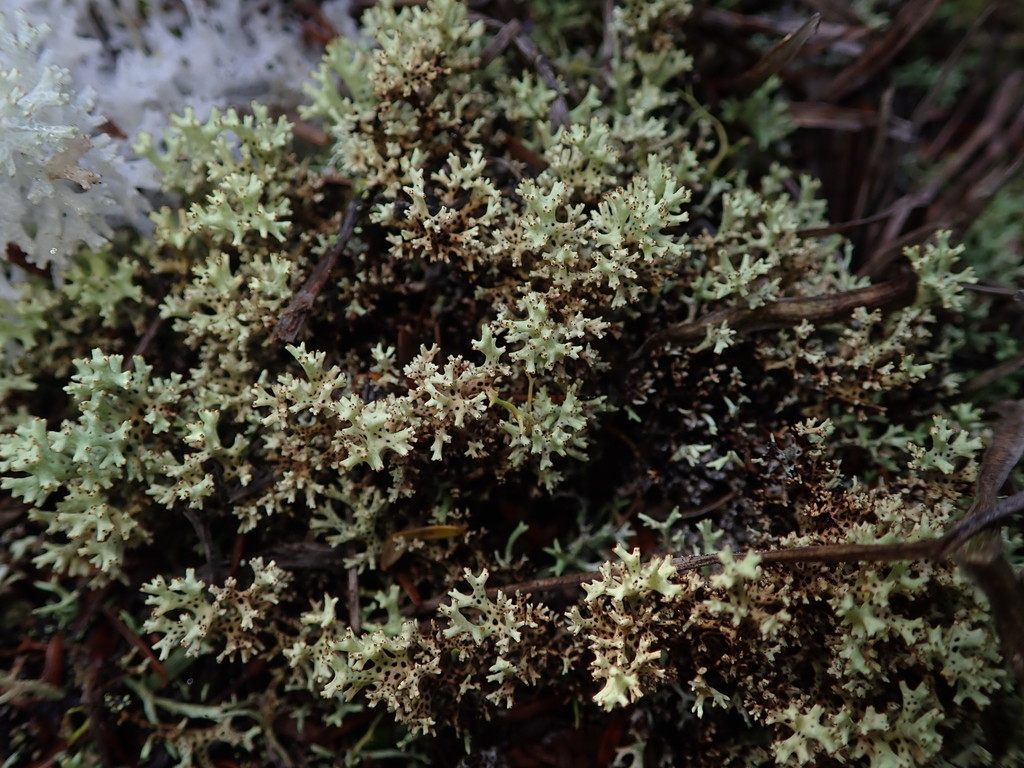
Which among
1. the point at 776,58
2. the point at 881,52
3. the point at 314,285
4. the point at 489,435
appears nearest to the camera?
the point at 489,435

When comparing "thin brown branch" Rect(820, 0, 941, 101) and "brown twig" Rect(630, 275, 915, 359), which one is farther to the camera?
"thin brown branch" Rect(820, 0, 941, 101)

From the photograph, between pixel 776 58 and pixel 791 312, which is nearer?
pixel 791 312

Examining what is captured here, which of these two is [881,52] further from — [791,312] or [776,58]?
[791,312]

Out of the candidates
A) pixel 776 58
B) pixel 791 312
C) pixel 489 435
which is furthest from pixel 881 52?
pixel 489 435

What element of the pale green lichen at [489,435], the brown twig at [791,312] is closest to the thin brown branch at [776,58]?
the pale green lichen at [489,435]

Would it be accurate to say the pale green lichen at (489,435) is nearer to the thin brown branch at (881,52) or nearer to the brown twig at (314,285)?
the brown twig at (314,285)

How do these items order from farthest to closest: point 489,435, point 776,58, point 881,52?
point 881,52 < point 776,58 < point 489,435

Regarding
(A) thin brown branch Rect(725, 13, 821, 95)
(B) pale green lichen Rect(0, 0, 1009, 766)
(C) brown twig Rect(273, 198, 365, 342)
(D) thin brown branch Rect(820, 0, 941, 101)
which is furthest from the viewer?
(D) thin brown branch Rect(820, 0, 941, 101)

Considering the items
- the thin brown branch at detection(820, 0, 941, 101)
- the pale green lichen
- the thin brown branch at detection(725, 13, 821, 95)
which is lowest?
the pale green lichen

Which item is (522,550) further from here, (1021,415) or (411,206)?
(1021,415)

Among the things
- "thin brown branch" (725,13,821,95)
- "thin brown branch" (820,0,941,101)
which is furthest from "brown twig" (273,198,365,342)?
"thin brown branch" (820,0,941,101)

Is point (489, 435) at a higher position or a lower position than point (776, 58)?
lower

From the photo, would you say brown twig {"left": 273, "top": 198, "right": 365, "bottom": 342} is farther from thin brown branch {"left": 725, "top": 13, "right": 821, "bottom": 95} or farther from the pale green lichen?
thin brown branch {"left": 725, "top": 13, "right": 821, "bottom": 95}
